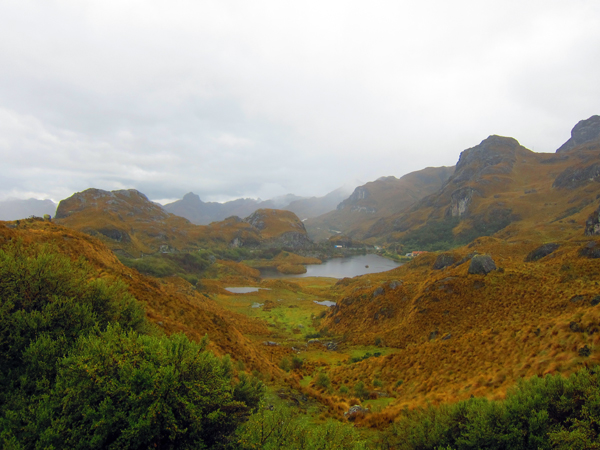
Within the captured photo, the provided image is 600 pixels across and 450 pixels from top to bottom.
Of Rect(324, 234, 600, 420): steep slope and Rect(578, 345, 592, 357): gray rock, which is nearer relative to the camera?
Rect(578, 345, 592, 357): gray rock

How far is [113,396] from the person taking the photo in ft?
22.5

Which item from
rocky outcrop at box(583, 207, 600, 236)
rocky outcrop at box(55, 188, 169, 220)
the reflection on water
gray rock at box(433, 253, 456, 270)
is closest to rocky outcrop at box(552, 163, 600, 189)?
rocky outcrop at box(583, 207, 600, 236)

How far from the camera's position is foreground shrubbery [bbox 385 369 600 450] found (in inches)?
241

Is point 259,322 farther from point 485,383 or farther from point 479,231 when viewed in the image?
point 479,231

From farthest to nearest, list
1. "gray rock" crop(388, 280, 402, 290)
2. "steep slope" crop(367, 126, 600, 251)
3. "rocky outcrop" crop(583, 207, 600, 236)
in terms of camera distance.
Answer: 1. "steep slope" crop(367, 126, 600, 251)
2. "rocky outcrop" crop(583, 207, 600, 236)
3. "gray rock" crop(388, 280, 402, 290)

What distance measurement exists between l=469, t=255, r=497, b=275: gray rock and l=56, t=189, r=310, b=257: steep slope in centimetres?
9057

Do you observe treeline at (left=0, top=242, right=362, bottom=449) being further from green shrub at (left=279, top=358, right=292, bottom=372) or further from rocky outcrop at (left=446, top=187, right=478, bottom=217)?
rocky outcrop at (left=446, top=187, right=478, bottom=217)

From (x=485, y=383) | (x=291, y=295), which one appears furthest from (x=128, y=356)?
(x=291, y=295)

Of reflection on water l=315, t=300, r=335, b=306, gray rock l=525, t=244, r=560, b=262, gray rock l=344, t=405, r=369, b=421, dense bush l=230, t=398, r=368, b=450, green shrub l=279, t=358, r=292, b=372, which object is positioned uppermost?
dense bush l=230, t=398, r=368, b=450

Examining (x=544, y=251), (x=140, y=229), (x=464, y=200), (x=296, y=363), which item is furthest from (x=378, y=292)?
(x=464, y=200)

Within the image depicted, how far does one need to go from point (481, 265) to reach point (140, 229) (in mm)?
138742

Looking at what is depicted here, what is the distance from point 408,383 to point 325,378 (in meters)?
4.64

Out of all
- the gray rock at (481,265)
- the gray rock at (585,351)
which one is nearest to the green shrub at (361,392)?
the gray rock at (585,351)

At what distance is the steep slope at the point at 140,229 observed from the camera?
99.7 meters
